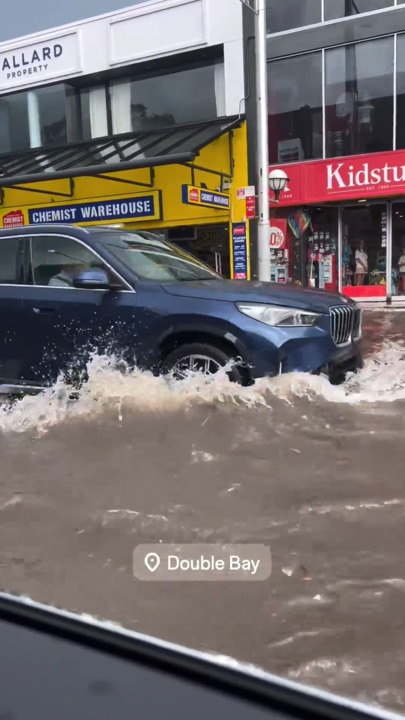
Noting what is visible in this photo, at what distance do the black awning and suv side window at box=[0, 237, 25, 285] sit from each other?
7401 mm

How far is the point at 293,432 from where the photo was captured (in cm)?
464

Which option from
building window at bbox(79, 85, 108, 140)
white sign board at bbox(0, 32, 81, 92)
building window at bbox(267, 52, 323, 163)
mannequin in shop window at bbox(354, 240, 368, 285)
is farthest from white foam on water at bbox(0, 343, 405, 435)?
white sign board at bbox(0, 32, 81, 92)

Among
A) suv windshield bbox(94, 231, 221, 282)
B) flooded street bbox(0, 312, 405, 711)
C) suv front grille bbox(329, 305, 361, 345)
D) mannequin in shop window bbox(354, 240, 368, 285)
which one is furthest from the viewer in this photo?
mannequin in shop window bbox(354, 240, 368, 285)

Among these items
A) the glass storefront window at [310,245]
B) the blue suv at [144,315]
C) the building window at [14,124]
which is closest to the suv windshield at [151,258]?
the blue suv at [144,315]

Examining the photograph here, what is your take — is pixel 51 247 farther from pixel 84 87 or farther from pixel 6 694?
pixel 84 87

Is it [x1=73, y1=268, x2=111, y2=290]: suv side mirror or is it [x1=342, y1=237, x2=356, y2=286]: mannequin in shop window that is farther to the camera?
[x1=342, y1=237, x2=356, y2=286]: mannequin in shop window

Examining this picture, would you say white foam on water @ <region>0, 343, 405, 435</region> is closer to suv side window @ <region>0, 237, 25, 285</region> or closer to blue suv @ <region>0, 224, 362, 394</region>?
blue suv @ <region>0, 224, 362, 394</region>

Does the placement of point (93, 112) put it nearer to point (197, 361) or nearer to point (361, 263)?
point (361, 263)

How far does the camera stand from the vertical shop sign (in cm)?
1493

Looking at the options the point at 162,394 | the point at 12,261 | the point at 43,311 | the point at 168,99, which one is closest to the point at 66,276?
the point at 43,311

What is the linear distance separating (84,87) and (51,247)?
1287 cm

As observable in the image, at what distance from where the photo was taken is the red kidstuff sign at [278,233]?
617 inches

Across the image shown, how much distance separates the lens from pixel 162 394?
4.99 meters

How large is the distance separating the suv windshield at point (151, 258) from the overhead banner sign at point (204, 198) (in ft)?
23.1
